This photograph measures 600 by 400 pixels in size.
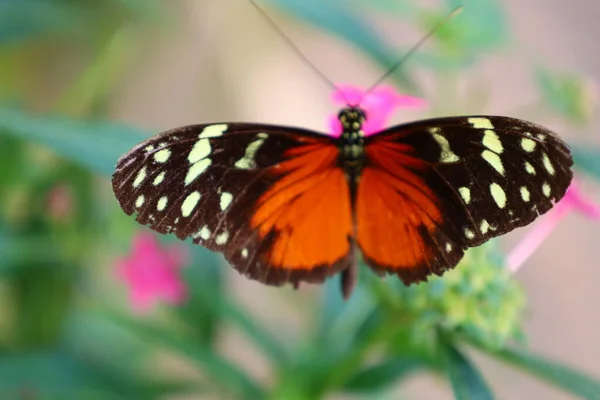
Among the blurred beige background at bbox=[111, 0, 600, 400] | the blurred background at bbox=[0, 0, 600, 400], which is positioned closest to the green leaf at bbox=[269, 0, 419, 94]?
the blurred background at bbox=[0, 0, 600, 400]

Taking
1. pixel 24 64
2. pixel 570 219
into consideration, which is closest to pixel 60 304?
pixel 24 64

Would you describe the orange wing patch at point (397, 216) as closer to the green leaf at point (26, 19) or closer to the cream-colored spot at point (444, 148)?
the cream-colored spot at point (444, 148)

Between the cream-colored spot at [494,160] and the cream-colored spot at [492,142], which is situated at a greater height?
the cream-colored spot at [492,142]

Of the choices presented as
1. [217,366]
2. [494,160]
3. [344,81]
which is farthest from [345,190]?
[344,81]

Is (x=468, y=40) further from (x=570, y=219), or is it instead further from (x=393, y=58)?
(x=570, y=219)

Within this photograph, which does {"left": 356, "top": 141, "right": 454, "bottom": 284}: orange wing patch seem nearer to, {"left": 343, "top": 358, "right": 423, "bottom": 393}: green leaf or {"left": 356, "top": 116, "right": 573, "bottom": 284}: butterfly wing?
{"left": 356, "top": 116, "right": 573, "bottom": 284}: butterfly wing

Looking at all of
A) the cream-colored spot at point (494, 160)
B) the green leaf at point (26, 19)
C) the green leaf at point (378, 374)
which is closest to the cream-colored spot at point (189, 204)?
the cream-colored spot at point (494, 160)
